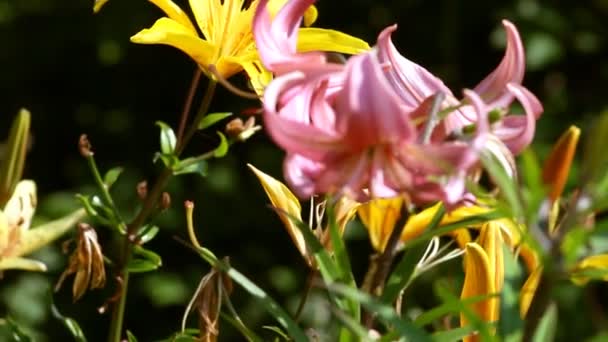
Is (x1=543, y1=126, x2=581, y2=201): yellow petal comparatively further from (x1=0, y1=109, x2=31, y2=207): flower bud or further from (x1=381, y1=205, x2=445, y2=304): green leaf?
(x1=0, y1=109, x2=31, y2=207): flower bud

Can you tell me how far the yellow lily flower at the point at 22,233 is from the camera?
583 millimetres

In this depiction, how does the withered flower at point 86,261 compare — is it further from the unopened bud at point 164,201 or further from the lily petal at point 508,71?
the lily petal at point 508,71

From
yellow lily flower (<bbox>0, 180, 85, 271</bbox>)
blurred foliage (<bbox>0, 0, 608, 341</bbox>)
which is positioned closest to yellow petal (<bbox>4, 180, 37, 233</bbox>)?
yellow lily flower (<bbox>0, 180, 85, 271</bbox>)

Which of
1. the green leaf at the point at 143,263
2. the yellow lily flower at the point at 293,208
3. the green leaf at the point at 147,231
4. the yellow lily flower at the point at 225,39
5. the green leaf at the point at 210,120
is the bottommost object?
the green leaf at the point at 143,263

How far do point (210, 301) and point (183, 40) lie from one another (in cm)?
13

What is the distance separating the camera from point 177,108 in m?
2.47

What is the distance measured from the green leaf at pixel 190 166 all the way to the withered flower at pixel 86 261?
5 cm

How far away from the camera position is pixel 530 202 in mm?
469

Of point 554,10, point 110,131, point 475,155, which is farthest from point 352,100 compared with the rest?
point 110,131

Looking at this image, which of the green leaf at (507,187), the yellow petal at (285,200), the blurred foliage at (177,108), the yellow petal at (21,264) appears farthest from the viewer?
the blurred foliage at (177,108)

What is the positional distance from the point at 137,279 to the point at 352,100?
1.64 m

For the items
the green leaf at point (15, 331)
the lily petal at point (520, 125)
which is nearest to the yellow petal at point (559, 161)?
the lily petal at point (520, 125)

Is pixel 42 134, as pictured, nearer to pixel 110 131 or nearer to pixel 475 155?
pixel 110 131

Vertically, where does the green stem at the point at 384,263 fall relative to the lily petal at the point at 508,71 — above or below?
below
